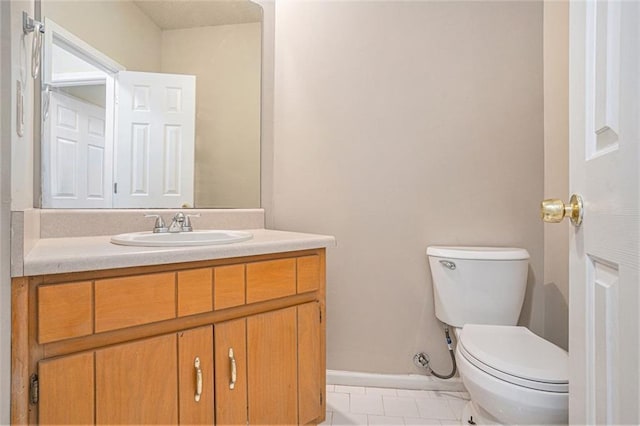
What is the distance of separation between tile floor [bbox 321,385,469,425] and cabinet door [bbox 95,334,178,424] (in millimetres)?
821

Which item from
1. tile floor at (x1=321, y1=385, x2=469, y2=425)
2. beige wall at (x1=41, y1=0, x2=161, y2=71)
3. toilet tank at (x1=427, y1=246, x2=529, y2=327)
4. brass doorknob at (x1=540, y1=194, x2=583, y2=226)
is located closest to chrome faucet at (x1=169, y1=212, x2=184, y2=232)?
beige wall at (x1=41, y1=0, x2=161, y2=71)

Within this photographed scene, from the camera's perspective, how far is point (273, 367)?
1.24 meters

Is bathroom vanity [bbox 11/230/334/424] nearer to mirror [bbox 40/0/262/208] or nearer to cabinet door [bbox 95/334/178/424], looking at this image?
cabinet door [bbox 95/334/178/424]

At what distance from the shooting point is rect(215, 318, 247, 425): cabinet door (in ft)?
3.63

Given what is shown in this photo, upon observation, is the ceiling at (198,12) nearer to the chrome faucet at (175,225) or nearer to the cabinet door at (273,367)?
the chrome faucet at (175,225)

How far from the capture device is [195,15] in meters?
1.72

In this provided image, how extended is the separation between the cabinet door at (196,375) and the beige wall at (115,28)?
1.20 metres

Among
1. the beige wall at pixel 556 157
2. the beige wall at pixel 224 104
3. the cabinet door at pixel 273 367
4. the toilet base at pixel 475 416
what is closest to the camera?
the cabinet door at pixel 273 367

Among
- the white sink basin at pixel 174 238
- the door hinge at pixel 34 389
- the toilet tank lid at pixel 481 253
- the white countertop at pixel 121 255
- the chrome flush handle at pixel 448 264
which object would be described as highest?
the white sink basin at pixel 174 238

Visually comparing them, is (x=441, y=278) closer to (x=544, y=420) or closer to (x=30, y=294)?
(x=544, y=420)

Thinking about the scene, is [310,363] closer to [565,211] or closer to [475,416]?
[475,416]

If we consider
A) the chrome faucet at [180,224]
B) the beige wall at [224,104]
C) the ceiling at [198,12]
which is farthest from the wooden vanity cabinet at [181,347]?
the ceiling at [198,12]

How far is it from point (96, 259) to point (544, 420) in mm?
1320

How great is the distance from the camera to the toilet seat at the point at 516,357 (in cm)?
106
